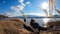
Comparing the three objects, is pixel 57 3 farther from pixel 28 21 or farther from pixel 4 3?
pixel 4 3

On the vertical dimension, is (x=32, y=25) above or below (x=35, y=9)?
below

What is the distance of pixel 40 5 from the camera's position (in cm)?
199

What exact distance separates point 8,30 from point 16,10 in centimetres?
28

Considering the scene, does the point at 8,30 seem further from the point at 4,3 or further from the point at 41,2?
the point at 41,2

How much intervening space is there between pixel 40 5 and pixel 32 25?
29 cm

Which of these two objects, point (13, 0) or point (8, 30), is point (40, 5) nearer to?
point (13, 0)

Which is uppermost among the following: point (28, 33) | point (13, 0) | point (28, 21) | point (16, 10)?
point (13, 0)

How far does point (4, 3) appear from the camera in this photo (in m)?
1.95

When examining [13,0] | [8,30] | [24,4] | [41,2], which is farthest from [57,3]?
[8,30]

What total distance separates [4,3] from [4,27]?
315mm

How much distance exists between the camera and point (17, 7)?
196 cm

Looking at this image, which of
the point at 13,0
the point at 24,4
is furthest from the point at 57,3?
the point at 13,0

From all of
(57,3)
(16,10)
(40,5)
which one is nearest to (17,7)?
(16,10)

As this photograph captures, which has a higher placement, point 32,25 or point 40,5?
point 40,5
